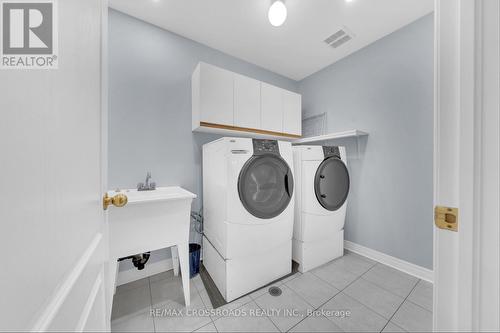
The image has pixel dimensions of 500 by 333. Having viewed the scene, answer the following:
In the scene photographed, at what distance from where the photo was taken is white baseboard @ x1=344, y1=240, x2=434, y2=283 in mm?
1809

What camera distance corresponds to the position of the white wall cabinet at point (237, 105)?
1.89m

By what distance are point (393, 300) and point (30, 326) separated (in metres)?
2.19

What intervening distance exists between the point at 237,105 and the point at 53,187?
6.24 ft

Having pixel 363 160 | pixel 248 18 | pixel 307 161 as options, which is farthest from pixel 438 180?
pixel 248 18

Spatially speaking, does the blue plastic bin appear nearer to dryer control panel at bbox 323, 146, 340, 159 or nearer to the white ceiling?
dryer control panel at bbox 323, 146, 340, 159

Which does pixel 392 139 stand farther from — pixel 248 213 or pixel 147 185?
pixel 147 185

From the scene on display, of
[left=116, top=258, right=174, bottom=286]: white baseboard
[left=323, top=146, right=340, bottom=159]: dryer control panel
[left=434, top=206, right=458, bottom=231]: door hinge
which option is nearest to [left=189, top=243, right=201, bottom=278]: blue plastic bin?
[left=116, top=258, right=174, bottom=286]: white baseboard

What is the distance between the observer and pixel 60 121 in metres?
0.33

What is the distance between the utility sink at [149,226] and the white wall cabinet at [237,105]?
2.94 ft

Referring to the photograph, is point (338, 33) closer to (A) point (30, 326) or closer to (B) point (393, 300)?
(B) point (393, 300)

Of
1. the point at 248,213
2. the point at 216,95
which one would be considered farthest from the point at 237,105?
the point at 248,213

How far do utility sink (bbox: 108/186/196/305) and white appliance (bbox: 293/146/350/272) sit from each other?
117 centimetres

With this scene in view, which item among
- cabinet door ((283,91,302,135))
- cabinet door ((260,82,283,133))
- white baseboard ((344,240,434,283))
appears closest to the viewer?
white baseboard ((344,240,434,283))

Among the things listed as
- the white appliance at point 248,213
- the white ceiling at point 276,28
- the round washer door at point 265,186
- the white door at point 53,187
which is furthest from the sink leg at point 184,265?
the white ceiling at point 276,28
